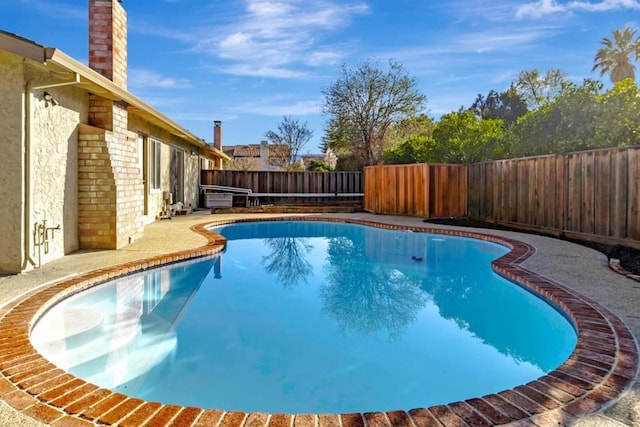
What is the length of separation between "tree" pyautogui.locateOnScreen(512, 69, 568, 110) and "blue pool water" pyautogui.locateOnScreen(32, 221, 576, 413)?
26585 millimetres

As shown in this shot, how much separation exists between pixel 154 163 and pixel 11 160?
21.7ft

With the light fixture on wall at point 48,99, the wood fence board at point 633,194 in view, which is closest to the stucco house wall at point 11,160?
the light fixture on wall at point 48,99

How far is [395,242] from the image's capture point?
A: 9227mm

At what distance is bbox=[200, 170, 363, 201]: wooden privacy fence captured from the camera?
18.4 meters

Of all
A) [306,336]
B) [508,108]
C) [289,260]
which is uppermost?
[508,108]

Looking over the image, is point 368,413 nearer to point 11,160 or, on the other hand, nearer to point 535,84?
point 11,160

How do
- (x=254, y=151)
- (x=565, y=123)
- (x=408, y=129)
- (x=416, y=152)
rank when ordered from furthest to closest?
(x=254, y=151) < (x=408, y=129) < (x=416, y=152) < (x=565, y=123)

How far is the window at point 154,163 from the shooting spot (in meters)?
11.0

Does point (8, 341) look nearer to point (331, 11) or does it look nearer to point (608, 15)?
point (331, 11)

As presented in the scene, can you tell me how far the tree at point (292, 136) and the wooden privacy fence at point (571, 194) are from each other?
23945 millimetres

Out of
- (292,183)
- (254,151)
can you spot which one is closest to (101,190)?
(292,183)

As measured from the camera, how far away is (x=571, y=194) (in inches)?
329

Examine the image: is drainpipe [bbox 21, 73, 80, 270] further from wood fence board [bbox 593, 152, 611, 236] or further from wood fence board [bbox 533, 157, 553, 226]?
wood fence board [bbox 533, 157, 553, 226]

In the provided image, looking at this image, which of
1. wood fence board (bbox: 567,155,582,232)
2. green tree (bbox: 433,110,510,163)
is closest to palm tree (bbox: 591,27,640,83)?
green tree (bbox: 433,110,510,163)
